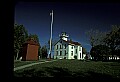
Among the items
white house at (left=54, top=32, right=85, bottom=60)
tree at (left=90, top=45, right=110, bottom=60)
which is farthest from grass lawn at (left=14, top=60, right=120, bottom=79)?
white house at (left=54, top=32, right=85, bottom=60)

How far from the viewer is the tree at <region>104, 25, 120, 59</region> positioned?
4812 cm

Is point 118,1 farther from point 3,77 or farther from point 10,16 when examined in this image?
point 3,77

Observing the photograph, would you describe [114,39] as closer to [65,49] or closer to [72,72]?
[65,49]

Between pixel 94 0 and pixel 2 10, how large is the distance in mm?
3175

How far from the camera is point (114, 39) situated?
49.6 m

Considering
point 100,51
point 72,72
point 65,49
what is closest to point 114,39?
point 100,51

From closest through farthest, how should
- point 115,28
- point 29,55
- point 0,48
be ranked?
point 0,48 → point 29,55 → point 115,28

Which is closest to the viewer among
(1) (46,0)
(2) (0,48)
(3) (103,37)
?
(2) (0,48)

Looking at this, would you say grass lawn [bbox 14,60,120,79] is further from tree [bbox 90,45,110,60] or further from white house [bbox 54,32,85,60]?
white house [bbox 54,32,85,60]

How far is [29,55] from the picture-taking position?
3506cm

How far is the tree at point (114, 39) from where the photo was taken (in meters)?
48.1

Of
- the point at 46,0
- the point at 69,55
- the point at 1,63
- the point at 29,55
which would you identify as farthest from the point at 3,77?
the point at 69,55

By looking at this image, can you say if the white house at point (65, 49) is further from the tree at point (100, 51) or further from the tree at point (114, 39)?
the tree at point (114, 39)

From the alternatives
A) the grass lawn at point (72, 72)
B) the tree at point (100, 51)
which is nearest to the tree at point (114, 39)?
the tree at point (100, 51)
